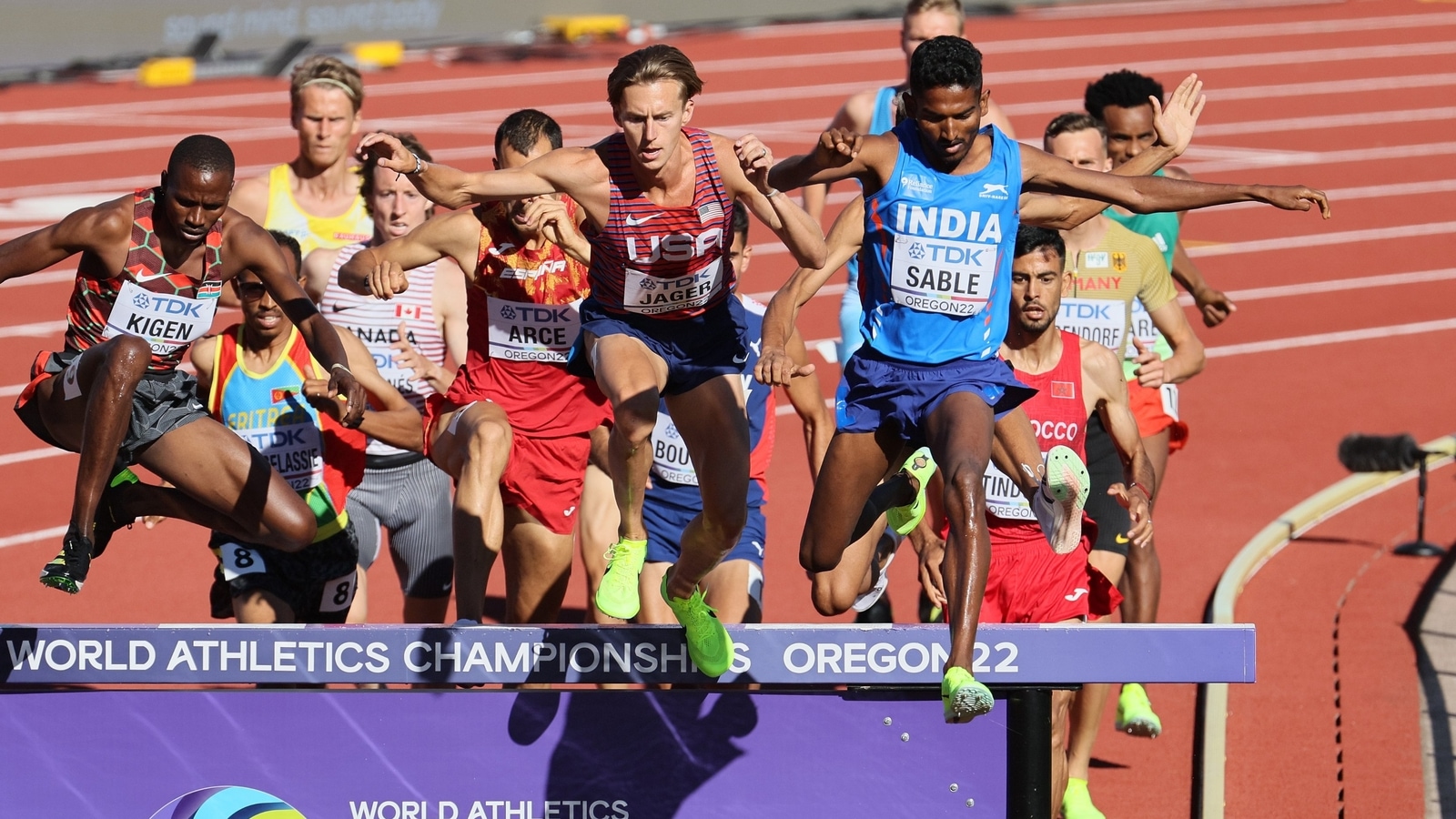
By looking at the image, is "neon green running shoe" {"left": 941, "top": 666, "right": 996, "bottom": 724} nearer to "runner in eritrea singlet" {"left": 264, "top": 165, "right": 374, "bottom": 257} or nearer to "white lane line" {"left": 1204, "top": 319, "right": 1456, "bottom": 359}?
"runner in eritrea singlet" {"left": 264, "top": 165, "right": 374, "bottom": 257}

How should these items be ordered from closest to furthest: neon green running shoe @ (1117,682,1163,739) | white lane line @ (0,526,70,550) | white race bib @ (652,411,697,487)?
white race bib @ (652,411,697,487), neon green running shoe @ (1117,682,1163,739), white lane line @ (0,526,70,550)

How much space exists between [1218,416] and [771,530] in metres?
3.45

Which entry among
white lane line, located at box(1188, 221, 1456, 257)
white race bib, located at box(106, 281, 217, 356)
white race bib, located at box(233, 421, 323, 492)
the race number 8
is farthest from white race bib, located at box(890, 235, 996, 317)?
white lane line, located at box(1188, 221, 1456, 257)

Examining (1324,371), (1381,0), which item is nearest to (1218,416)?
(1324,371)

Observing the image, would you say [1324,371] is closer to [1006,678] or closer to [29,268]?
[1006,678]

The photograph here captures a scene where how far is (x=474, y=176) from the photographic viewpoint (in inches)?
191

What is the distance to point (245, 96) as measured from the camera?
20.2m

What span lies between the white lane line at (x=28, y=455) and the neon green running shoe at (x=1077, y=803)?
6756mm

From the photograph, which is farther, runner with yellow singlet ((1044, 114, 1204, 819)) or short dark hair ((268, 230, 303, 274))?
runner with yellow singlet ((1044, 114, 1204, 819))

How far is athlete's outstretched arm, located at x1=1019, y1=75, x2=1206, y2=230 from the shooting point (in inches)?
202

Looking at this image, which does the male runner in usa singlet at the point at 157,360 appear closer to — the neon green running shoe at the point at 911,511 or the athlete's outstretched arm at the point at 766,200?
the athlete's outstretched arm at the point at 766,200

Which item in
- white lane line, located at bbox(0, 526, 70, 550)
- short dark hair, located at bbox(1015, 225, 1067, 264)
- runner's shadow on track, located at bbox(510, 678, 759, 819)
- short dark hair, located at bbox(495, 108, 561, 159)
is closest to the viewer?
runner's shadow on track, located at bbox(510, 678, 759, 819)

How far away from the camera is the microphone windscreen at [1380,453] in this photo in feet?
27.1

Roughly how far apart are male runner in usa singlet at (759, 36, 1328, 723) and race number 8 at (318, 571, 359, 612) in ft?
5.90
